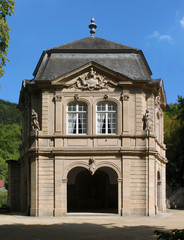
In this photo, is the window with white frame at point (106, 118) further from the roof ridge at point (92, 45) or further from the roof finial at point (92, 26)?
the roof finial at point (92, 26)

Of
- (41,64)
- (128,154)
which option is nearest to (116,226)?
(128,154)

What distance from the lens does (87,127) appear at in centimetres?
2700

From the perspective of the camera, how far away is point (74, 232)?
18.9 metres

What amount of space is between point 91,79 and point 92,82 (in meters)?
0.19

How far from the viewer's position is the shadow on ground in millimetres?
17312

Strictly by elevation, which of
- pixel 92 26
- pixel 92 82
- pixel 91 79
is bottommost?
pixel 92 82

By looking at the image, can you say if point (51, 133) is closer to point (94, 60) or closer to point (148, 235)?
point (94, 60)

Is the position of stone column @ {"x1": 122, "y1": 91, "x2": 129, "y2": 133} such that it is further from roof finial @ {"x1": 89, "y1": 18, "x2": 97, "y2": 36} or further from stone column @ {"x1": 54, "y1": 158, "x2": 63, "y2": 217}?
roof finial @ {"x1": 89, "y1": 18, "x2": 97, "y2": 36}

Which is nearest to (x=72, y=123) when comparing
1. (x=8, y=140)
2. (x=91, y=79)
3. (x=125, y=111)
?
(x=91, y=79)

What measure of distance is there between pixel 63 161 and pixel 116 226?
6.72 m

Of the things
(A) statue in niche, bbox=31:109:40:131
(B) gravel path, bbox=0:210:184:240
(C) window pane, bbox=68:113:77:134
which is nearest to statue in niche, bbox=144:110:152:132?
(C) window pane, bbox=68:113:77:134

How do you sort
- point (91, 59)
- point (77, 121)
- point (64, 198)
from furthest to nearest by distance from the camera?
point (91, 59), point (77, 121), point (64, 198)

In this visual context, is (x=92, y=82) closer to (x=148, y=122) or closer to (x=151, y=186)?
(x=148, y=122)

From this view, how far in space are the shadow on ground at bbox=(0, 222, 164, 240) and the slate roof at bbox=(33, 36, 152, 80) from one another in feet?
33.2
